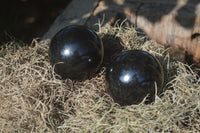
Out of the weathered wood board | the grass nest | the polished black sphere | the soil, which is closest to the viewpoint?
the grass nest

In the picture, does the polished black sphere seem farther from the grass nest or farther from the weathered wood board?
the weathered wood board

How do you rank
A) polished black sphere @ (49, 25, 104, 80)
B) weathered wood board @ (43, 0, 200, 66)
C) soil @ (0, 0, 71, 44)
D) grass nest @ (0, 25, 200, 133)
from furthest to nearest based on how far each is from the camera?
soil @ (0, 0, 71, 44)
weathered wood board @ (43, 0, 200, 66)
polished black sphere @ (49, 25, 104, 80)
grass nest @ (0, 25, 200, 133)

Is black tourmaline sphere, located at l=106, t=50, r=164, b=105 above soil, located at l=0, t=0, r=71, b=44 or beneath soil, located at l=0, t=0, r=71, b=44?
above

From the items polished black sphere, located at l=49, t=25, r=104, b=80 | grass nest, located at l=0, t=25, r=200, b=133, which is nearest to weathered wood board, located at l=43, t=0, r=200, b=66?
grass nest, located at l=0, t=25, r=200, b=133

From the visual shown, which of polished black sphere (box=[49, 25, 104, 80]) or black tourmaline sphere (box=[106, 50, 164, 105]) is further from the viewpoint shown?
polished black sphere (box=[49, 25, 104, 80])

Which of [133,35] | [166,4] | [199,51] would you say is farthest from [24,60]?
[199,51]

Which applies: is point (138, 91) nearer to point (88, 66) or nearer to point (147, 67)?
point (147, 67)

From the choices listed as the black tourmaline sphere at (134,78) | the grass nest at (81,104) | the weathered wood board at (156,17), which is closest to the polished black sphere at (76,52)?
the grass nest at (81,104)

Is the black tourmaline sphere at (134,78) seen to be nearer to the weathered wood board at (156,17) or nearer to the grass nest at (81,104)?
the grass nest at (81,104)
